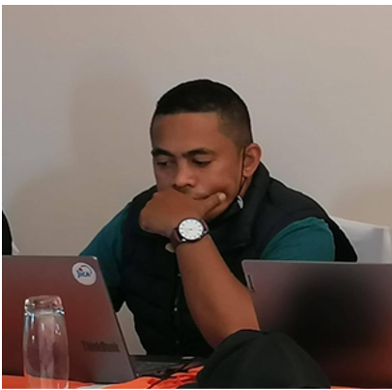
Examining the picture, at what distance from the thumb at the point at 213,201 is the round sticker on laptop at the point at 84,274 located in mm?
485

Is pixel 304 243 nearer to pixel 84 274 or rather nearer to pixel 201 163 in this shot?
pixel 201 163

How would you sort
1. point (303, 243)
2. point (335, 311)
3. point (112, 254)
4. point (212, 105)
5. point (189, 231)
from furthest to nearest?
point (112, 254)
point (212, 105)
point (303, 243)
point (189, 231)
point (335, 311)

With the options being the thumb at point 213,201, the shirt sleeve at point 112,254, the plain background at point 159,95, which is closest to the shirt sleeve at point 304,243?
the thumb at point 213,201

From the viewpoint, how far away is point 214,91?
5.51ft

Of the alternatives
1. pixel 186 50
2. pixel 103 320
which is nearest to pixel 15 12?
pixel 186 50

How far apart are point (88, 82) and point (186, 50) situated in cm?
34

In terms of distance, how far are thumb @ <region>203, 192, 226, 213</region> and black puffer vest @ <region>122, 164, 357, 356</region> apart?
0.06 meters

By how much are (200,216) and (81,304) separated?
0.44 m

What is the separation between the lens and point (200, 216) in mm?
1490

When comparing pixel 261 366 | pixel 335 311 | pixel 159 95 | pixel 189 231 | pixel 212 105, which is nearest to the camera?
pixel 261 366

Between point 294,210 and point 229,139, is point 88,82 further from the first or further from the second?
point 294,210

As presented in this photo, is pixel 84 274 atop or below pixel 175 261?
atop

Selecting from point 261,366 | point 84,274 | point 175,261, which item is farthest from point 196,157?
point 261,366

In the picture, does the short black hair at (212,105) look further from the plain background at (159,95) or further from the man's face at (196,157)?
the plain background at (159,95)
